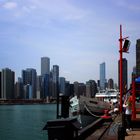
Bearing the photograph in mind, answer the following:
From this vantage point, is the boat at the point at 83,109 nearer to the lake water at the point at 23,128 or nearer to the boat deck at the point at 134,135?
the lake water at the point at 23,128

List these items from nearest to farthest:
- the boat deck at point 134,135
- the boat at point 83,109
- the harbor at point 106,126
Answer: the harbor at point 106,126 < the boat deck at point 134,135 < the boat at point 83,109

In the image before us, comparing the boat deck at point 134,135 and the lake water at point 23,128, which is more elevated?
the boat deck at point 134,135

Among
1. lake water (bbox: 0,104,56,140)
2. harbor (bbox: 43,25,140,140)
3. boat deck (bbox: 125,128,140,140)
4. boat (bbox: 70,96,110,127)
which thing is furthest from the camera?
lake water (bbox: 0,104,56,140)

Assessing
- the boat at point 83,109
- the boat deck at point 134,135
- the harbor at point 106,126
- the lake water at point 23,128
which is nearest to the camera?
the harbor at point 106,126

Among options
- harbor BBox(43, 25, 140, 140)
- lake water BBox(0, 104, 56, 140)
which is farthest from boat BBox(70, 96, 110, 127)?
lake water BBox(0, 104, 56, 140)

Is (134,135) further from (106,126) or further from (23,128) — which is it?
(23,128)

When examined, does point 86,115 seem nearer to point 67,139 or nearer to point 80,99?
point 80,99

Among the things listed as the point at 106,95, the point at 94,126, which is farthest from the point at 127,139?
the point at 106,95

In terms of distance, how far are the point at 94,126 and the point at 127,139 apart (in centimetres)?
790

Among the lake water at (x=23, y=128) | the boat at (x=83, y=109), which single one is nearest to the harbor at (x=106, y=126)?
the boat at (x=83, y=109)

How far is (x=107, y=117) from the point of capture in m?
29.9

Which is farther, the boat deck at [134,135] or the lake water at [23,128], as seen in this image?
the lake water at [23,128]

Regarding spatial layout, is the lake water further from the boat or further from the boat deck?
the boat deck

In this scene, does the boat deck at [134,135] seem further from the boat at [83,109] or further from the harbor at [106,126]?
the boat at [83,109]
